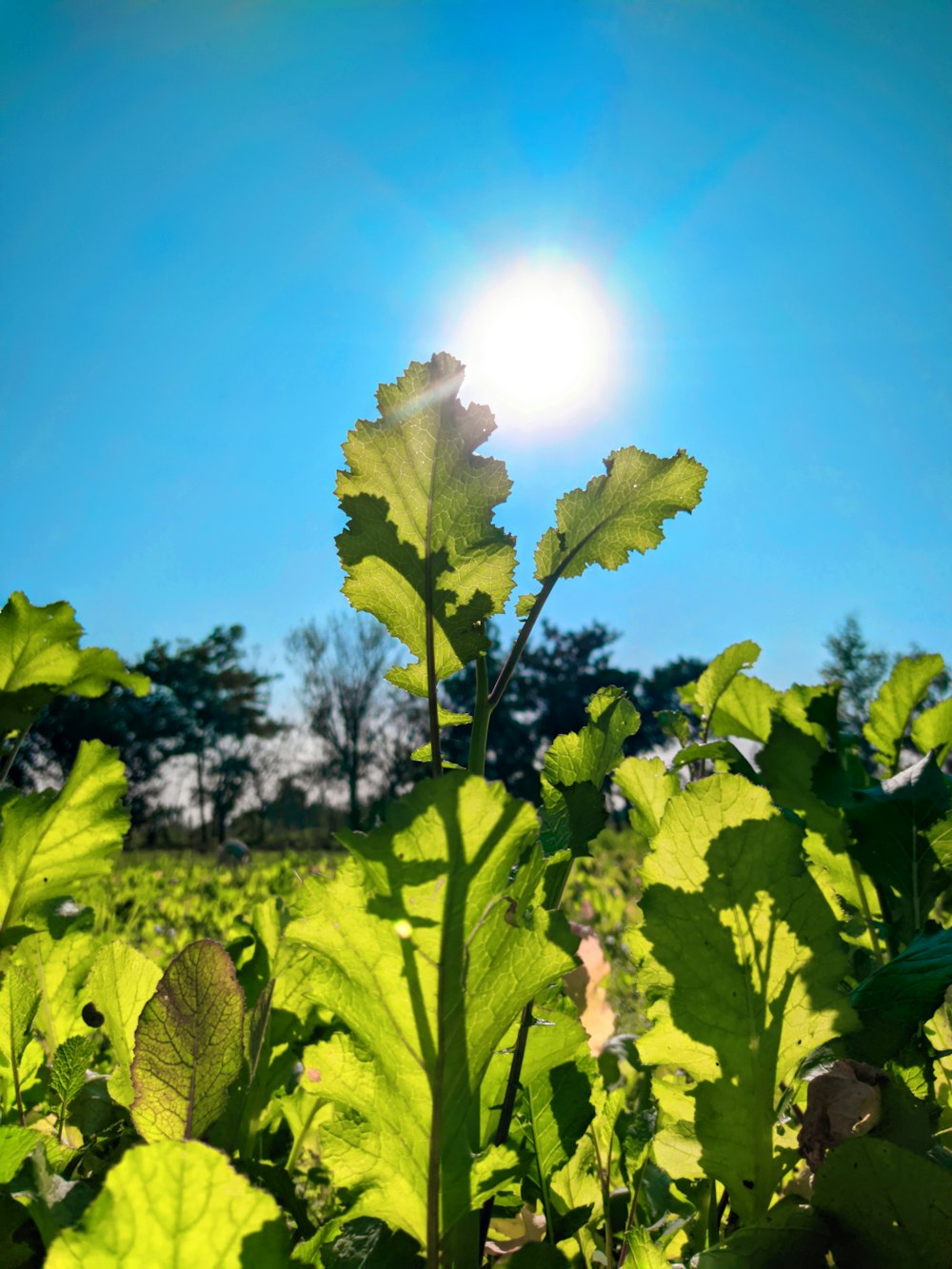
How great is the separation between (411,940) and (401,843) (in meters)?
0.05

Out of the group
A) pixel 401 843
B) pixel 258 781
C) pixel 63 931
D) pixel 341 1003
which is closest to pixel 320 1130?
pixel 341 1003

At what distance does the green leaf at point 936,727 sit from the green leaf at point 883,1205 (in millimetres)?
360

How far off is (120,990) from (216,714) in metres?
34.2

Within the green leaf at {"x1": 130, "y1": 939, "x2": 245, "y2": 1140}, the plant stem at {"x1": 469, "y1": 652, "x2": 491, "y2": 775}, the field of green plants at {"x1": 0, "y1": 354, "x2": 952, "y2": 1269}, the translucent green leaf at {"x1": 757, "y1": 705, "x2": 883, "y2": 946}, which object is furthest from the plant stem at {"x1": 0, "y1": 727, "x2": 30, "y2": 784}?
the translucent green leaf at {"x1": 757, "y1": 705, "x2": 883, "y2": 946}

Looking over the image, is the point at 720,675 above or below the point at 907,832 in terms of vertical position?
above

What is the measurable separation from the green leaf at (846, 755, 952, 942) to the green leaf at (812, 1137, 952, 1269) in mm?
231

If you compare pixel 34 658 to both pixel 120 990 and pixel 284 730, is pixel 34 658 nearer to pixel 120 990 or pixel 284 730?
pixel 120 990

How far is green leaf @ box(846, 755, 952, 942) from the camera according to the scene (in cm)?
57

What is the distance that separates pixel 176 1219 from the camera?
32 cm

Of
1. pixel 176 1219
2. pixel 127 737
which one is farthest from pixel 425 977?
pixel 127 737

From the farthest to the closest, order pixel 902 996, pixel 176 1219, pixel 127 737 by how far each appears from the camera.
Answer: pixel 127 737, pixel 902 996, pixel 176 1219

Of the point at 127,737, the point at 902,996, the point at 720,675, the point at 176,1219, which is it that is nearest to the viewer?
the point at 176,1219

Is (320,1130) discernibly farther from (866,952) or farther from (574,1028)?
(866,952)

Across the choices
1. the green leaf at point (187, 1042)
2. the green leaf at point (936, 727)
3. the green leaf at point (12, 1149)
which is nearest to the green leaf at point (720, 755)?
the green leaf at point (936, 727)
